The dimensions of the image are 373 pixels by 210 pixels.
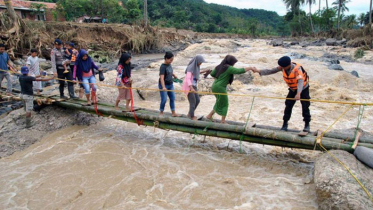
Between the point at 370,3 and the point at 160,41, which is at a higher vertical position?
the point at 370,3

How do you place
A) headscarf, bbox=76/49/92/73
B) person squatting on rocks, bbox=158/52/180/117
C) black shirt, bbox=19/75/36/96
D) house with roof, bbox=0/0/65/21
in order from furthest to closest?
house with roof, bbox=0/0/65/21 < black shirt, bbox=19/75/36/96 < headscarf, bbox=76/49/92/73 < person squatting on rocks, bbox=158/52/180/117

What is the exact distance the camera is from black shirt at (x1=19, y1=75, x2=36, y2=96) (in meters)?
6.37

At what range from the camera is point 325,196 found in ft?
11.4

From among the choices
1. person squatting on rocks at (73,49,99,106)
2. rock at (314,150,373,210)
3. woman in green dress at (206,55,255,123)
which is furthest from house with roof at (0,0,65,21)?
rock at (314,150,373,210)

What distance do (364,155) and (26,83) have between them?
6918 mm

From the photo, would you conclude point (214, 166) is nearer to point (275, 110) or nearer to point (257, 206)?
point (257, 206)

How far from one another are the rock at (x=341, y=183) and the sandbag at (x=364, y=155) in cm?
7

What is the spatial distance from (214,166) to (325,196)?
202 cm

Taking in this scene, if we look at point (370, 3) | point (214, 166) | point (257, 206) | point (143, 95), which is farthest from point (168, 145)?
point (370, 3)

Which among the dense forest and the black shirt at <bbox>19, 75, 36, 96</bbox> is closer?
the black shirt at <bbox>19, 75, 36, 96</bbox>

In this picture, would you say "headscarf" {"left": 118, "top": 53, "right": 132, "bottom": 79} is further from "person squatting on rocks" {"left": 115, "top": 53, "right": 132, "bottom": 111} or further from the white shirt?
the white shirt

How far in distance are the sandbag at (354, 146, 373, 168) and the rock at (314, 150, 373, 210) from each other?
0.07m

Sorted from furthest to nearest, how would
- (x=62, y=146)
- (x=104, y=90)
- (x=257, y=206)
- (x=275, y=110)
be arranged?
(x=104, y=90), (x=275, y=110), (x=62, y=146), (x=257, y=206)

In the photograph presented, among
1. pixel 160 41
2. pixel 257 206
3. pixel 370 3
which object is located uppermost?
pixel 370 3
